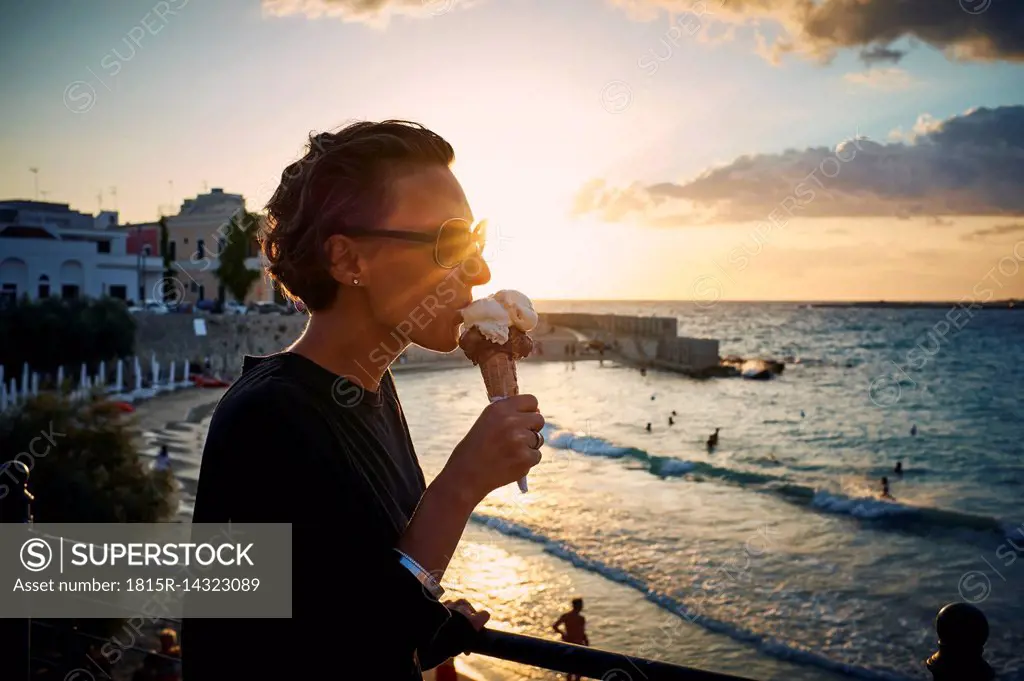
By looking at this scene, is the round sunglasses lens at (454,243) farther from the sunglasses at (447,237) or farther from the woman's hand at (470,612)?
the woman's hand at (470,612)

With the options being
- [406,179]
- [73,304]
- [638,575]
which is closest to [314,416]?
[406,179]

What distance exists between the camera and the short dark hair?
174 centimetres

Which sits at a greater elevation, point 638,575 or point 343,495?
point 343,495

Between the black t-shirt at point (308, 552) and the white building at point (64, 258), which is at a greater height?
the white building at point (64, 258)

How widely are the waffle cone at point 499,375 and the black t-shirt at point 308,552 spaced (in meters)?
0.60

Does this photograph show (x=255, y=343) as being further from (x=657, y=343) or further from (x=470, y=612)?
(x=470, y=612)

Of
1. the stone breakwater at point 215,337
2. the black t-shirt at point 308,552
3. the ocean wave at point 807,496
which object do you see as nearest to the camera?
the black t-shirt at point 308,552

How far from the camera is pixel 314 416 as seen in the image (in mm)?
1517

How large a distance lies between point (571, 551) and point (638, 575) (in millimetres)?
2298

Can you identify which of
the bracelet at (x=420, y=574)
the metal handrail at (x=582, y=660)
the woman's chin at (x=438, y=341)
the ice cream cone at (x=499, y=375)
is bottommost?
the metal handrail at (x=582, y=660)

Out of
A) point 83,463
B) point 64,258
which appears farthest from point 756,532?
point 64,258

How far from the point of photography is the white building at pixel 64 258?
49.6 meters

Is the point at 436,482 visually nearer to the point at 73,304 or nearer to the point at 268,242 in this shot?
the point at 268,242

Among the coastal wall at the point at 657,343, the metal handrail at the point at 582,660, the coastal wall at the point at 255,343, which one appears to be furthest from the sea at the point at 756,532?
the coastal wall at the point at 657,343
